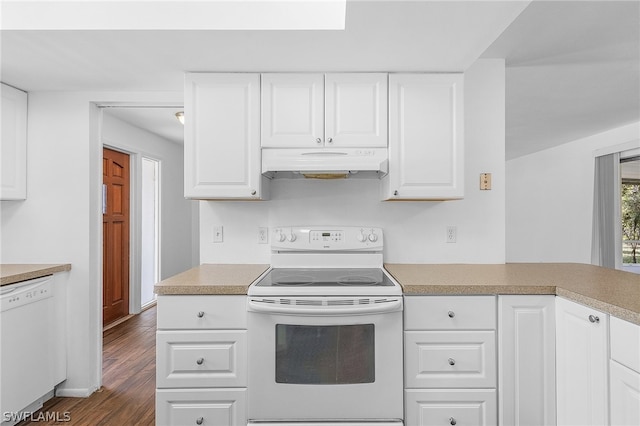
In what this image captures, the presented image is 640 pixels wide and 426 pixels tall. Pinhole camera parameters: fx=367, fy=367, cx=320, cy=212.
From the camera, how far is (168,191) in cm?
507

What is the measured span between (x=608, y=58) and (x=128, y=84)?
10.3ft

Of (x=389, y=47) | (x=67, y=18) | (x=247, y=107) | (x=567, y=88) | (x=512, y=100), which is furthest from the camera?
(x=512, y=100)

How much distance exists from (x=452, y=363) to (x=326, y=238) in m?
0.98

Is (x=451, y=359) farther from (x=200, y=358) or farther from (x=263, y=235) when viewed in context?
(x=263, y=235)

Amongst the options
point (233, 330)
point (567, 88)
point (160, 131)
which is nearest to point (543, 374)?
point (233, 330)

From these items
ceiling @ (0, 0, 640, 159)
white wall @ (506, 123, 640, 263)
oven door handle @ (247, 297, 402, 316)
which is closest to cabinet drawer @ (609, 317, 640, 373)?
oven door handle @ (247, 297, 402, 316)

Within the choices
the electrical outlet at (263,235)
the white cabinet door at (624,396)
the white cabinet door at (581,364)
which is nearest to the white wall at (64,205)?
the electrical outlet at (263,235)

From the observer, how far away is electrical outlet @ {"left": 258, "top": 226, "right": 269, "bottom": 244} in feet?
7.98

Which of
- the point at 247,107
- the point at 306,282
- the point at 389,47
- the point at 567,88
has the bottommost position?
the point at 306,282

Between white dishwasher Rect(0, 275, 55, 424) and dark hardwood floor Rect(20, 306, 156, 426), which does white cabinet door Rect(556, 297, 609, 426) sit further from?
white dishwasher Rect(0, 275, 55, 424)

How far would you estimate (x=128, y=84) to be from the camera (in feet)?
7.82

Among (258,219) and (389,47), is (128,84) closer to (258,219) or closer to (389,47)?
(258,219)

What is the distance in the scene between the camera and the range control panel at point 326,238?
229cm

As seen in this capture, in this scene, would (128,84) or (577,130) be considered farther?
(577,130)
